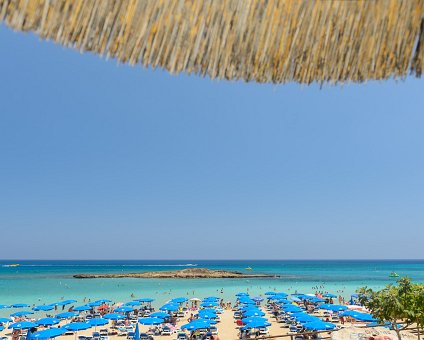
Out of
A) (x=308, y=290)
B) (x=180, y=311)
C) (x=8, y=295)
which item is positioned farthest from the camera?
(x=308, y=290)

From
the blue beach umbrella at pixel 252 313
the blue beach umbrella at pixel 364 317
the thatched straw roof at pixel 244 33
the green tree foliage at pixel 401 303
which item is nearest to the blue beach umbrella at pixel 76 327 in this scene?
the blue beach umbrella at pixel 252 313

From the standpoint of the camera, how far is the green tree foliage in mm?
7617

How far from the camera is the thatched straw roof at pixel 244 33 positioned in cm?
123

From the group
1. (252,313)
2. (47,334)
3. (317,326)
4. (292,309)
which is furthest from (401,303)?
(47,334)

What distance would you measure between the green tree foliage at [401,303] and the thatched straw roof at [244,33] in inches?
308

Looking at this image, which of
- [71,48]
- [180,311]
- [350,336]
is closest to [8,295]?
[180,311]

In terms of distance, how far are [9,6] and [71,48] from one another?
223 millimetres

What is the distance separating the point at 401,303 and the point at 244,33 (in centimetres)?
845

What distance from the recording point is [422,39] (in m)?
1.42

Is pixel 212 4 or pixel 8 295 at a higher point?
pixel 212 4

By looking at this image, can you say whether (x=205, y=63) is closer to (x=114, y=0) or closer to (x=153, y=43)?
(x=153, y=43)

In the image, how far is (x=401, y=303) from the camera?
7.84 metres

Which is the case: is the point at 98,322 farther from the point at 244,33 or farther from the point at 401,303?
the point at 244,33

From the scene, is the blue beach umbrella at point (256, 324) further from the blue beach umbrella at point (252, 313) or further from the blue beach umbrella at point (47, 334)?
the blue beach umbrella at point (47, 334)
